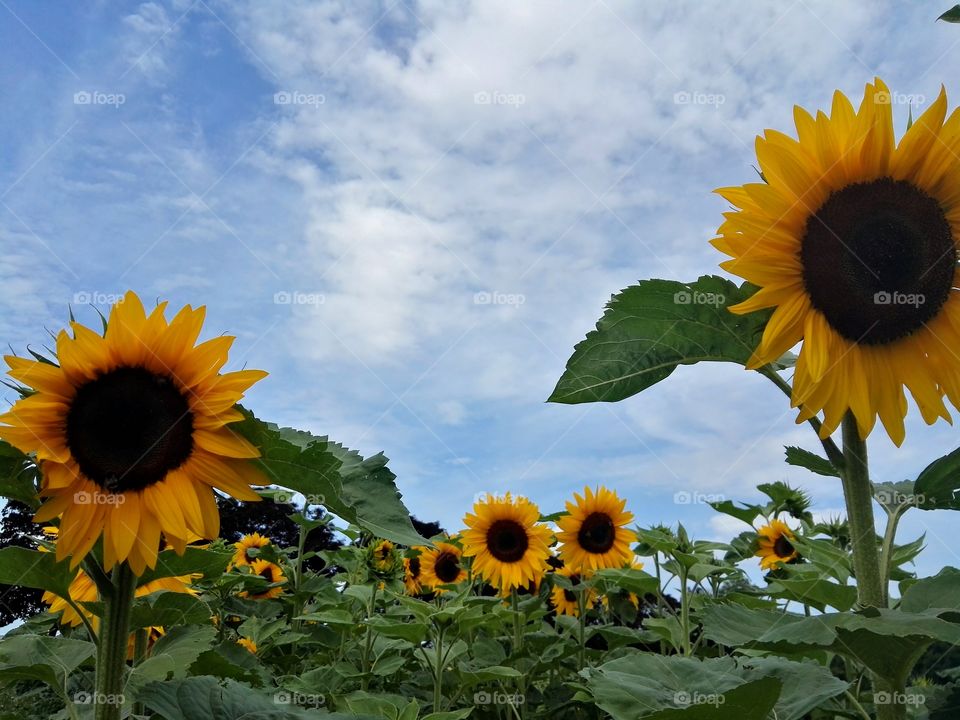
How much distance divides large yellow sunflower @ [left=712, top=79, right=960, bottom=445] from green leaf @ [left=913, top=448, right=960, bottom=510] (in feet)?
0.67

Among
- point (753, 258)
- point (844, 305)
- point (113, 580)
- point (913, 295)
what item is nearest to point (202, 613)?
point (113, 580)

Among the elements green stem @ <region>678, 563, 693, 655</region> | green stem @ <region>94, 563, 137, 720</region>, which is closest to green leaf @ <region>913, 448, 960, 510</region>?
green stem @ <region>94, 563, 137, 720</region>

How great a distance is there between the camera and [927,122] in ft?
6.96

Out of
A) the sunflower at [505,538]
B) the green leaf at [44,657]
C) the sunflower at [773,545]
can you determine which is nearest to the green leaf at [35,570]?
the green leaf at [44,657]

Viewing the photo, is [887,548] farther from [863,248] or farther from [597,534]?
[597,534]

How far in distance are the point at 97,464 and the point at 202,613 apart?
2.44 ft

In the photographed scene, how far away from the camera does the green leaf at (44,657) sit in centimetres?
199

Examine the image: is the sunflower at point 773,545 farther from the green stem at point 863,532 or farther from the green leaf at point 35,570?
the green leaf at point 35,570

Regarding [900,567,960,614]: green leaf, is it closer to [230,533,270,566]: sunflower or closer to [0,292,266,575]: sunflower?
[0,292,266,575]: sunflower

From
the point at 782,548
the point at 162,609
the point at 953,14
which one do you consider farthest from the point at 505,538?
the point at 953,14

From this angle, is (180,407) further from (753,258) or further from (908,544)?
(908,544)

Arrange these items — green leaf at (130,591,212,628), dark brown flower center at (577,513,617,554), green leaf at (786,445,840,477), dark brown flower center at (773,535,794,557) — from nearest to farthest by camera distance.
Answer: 1. green leaf at (786,445,840,477)
2. green leaf at (130,591,212,628)
3. dark brown flower center at (773,535,794,557)
4. dark brown flower center at (577,513,617,554)

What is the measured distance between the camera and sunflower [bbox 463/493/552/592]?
5871 millimetres

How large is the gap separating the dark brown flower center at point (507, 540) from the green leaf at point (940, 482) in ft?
13.7
